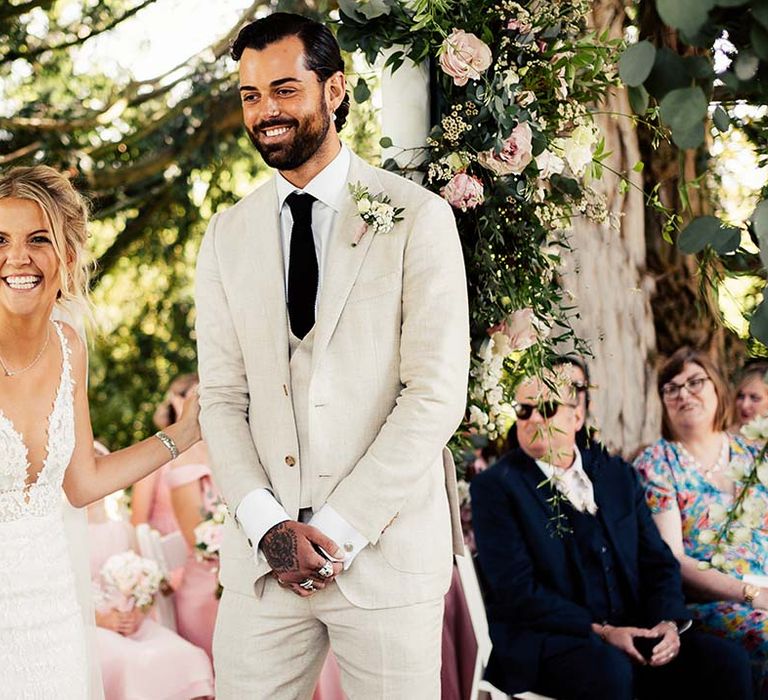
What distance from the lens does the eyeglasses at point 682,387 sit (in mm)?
3832

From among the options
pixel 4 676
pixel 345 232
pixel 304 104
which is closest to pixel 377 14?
pixel 304 104

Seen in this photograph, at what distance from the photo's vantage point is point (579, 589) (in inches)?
141

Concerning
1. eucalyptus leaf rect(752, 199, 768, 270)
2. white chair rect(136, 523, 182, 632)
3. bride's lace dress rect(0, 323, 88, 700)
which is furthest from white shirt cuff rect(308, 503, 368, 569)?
white chair rect(136, 523, 182, 632)

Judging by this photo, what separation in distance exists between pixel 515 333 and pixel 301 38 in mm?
958

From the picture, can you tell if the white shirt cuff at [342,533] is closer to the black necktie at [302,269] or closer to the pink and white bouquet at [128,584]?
the black necktie at [302,269]

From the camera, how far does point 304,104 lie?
89.4 inches

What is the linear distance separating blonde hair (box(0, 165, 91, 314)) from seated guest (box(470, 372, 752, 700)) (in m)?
1.56

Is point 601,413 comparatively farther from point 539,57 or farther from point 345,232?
point 345,232

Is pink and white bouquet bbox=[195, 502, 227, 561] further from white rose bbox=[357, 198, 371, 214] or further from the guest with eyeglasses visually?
white rose bbox=[357, 198, 371, 214]

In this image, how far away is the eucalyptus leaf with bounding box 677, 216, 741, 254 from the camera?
54.0 inches

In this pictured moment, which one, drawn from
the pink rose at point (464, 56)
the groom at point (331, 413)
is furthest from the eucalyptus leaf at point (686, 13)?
the pink rose at point (464, 56)

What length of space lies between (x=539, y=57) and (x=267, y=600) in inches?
57.8

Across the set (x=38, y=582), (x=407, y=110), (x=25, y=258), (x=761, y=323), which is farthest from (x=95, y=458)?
Answer: (x=761, y=323)

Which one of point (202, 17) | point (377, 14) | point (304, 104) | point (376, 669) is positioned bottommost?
point (376, 669)
